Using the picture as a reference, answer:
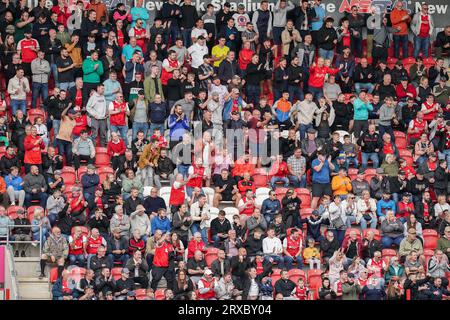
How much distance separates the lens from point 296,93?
110 ft

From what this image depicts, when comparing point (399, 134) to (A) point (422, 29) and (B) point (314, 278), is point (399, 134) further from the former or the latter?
(B) point (314, 278)

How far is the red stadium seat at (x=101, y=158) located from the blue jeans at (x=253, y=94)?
3.60 metres

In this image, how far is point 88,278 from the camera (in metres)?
28.3

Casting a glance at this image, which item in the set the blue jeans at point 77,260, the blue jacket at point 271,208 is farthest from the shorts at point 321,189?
the blue jeans at point 77,260

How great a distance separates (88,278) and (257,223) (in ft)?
11.9

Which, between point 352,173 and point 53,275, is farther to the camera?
point 352,173

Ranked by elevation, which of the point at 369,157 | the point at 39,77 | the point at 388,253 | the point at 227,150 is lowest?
the point at 388,253

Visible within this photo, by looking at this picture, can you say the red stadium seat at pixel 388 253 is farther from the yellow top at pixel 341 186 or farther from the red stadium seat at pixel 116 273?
the red stadium seat at pixel 116 273

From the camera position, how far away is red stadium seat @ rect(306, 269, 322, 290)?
96.3 feet

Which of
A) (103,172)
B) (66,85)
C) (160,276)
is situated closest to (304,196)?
(160,276)

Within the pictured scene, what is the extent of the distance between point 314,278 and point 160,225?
3.12 m

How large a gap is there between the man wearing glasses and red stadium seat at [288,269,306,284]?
8048 mm
